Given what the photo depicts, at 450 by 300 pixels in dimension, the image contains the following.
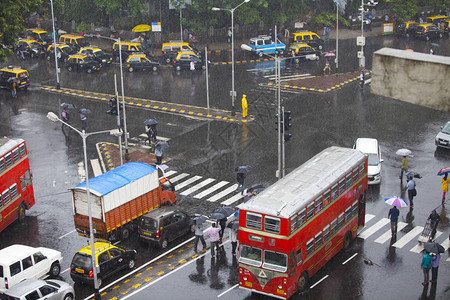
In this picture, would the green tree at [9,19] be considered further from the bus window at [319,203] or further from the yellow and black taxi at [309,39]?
the yellow and black taxi at [309,39]

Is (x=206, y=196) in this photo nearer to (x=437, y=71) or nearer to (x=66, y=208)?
(x=66, y=208)

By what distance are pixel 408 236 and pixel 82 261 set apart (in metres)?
15.4

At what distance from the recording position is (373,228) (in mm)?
32000

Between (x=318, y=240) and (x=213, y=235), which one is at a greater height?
(x=318, y=240)

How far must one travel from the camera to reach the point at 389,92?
67.3 ft

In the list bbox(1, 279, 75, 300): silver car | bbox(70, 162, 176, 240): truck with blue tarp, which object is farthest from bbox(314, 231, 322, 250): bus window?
bbox(1, 279, 75, 300): silver car

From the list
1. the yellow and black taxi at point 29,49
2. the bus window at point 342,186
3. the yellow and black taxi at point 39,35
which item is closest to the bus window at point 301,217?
the bus window at point 342,186

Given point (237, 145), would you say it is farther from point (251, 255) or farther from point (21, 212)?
point (251, 255)

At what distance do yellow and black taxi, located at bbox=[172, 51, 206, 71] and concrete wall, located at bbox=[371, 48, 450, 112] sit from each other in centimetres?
4416

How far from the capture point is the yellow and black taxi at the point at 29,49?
70562mm

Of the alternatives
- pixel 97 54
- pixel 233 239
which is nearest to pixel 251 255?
pixel 233 239

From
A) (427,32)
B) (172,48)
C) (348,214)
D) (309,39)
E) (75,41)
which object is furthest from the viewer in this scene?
(427,32)

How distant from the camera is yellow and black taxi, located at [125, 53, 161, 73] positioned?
6369 centimetres

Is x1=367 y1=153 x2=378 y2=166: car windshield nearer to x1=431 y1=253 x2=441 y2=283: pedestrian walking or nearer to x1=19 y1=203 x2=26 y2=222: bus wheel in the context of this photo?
x1=431 y1=253 x2=441 y2=283: pedestrian walking
